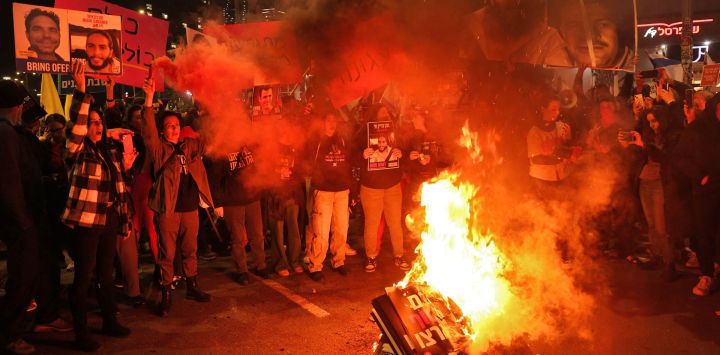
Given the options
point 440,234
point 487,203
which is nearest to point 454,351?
point 440,234

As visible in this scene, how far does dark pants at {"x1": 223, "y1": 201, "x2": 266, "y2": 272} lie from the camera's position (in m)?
6.45

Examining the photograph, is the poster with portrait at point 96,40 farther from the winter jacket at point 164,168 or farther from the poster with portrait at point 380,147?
the poster with portrait at point 380,147

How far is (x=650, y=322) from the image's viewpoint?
16.7ft

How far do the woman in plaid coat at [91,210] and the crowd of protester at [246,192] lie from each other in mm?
12

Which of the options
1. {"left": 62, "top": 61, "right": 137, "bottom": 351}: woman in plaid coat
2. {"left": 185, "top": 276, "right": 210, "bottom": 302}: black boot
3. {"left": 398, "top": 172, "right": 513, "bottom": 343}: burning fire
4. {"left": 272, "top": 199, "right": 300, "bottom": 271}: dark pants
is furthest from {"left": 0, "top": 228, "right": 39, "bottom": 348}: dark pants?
{"left": 398, "top": 172, "right": 513, "bottom": 343}: burning fire

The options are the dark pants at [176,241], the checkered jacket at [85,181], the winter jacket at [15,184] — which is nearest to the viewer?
the winter jacket at [15,184]

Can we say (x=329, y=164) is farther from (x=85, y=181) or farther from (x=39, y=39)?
(x=39, y=39)

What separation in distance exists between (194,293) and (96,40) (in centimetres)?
328

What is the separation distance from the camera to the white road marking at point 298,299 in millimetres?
5457

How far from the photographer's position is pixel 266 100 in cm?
665

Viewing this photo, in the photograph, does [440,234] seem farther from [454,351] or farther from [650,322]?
[650,322]

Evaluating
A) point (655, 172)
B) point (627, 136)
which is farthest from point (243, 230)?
point (655, 172)

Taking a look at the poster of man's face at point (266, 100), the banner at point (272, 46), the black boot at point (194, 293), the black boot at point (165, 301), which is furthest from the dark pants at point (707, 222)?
the black boot at point (165, 301)

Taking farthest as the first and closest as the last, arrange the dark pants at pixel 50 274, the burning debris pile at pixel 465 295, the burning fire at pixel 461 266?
the dark pants at pixel 50 274 < the burning fire at pixel 461 266 < the burning debris pile at pixel 465 295
